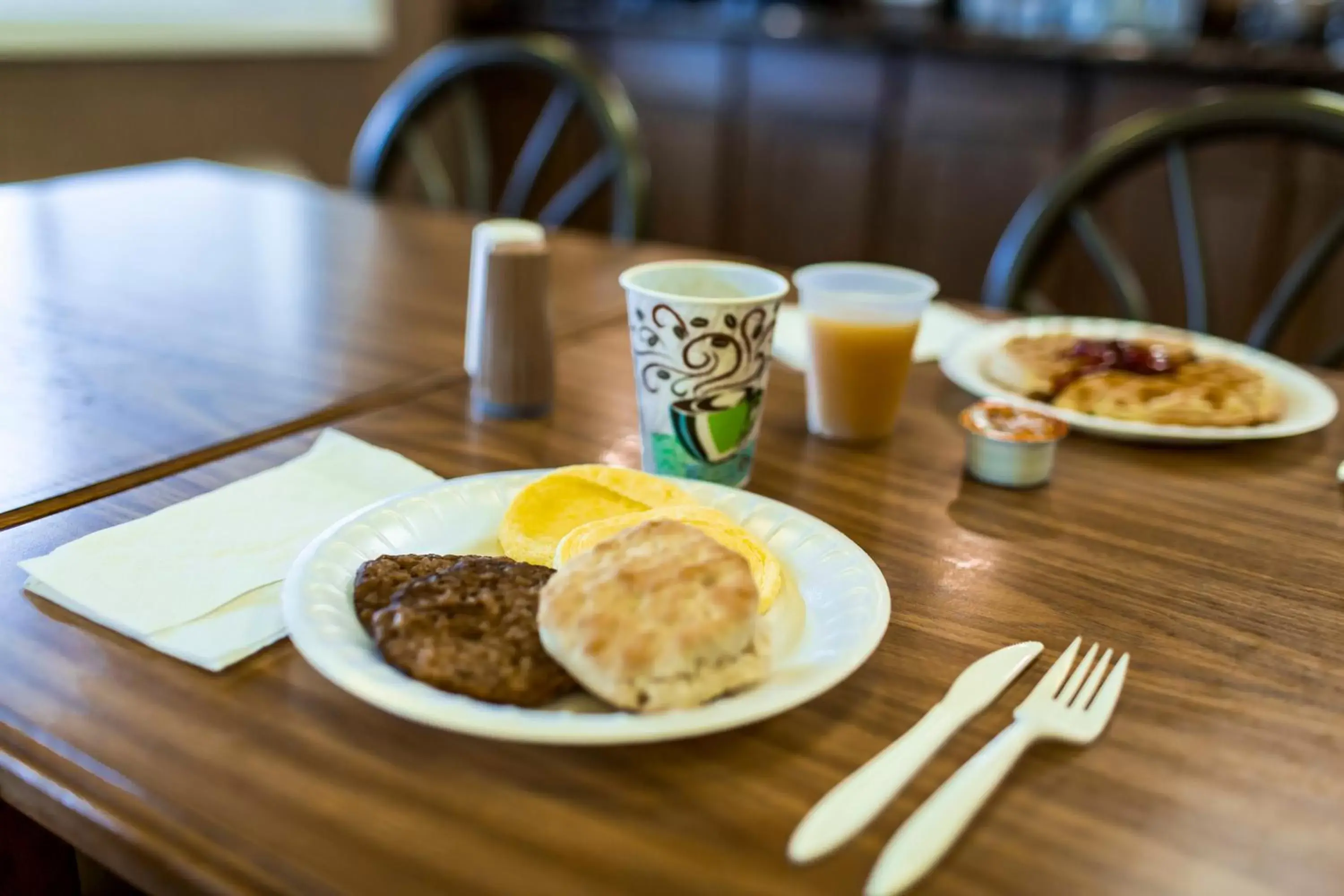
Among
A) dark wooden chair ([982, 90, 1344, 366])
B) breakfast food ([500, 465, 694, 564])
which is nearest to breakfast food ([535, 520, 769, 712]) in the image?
breakfast food ([500, 465, 694, 564])

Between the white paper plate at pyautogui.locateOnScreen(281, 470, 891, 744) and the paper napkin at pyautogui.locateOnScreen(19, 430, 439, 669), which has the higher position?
the white paper plate at pyautogui.locateOnScreen(281, 470, 891, 744)

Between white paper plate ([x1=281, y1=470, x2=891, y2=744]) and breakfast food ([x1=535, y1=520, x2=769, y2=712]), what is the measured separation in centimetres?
1

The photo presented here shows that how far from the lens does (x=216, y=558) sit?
0.64 metres

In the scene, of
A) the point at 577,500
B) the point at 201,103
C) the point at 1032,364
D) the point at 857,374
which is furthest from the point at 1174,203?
the point at 201,103

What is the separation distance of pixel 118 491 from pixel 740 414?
1.30 feet

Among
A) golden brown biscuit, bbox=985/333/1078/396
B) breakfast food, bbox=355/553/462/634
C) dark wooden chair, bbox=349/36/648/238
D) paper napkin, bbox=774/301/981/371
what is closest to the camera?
breakfast food, bbox=355/553/462/634

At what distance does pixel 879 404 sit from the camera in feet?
2.85

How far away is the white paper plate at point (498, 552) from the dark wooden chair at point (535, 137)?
3.03 ft

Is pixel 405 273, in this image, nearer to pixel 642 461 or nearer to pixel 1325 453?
pixel 642 461

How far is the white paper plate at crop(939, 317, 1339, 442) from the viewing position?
0.87 meters

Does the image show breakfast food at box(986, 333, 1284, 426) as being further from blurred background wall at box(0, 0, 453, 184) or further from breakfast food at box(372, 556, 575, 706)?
blurred background wall at box(0, 0, 453, 184)

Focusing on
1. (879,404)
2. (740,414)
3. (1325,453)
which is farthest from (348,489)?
(1325,453)

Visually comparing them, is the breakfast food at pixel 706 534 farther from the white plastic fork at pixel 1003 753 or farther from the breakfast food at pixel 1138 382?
the breakfast food at pixel 1138 382

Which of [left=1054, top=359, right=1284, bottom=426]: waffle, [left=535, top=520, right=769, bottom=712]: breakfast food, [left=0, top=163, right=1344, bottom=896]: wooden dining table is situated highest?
[left=535, top=520, right=769, bottom=712]: breakfast food
